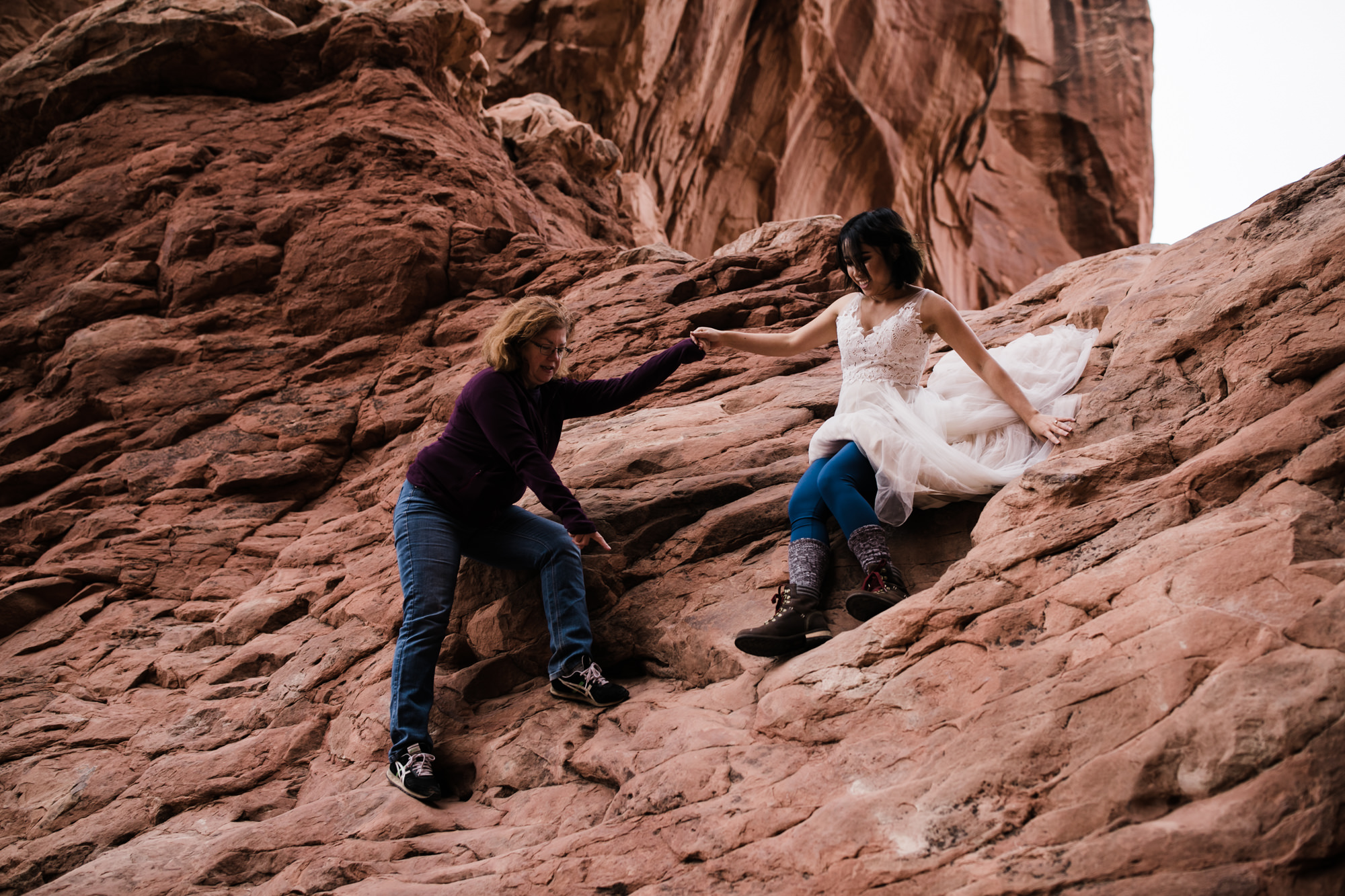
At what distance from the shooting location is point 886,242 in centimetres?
420

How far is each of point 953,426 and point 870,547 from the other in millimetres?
901

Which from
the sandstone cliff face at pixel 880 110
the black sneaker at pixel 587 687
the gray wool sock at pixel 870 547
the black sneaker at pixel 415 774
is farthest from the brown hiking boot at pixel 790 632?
the sandstone cliff face at pixel 880 110

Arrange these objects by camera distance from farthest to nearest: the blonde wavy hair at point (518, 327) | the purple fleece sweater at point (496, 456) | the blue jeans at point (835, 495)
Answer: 1. the blonde wavy hair at point (518, 327)
2. the purple fleece sweater at point (496, 456)
3. the blue jeans at point (835, 495)

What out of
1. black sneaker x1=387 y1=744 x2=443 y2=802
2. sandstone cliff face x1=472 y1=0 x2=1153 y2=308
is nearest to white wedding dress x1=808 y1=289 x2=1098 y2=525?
black sneaker x1=387 y1=744 x2=443 y2=802

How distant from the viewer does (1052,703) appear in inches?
103

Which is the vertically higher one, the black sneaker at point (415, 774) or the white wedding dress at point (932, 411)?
the white wedding dress at point (932, 411)

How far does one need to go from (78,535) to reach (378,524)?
2631 millimetres

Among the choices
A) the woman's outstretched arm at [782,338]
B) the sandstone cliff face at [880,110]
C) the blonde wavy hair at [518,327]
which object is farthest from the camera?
the sandstone cliff face at [880,110]

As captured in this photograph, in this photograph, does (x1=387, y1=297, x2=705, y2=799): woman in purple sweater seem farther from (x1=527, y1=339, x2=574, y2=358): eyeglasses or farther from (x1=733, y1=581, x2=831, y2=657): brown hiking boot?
(x1=733, y1=581, x2=831, y2=657): brown hiking boot

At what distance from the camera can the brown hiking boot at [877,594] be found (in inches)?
137

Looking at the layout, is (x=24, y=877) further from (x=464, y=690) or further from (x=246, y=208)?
(x=246, y=208)

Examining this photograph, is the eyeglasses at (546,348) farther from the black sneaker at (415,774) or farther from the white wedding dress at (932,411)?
the black sneaker at (415,774)

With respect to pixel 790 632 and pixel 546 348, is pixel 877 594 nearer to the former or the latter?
pixel 790 632

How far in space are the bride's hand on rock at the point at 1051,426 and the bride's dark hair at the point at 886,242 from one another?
38.1 inches
